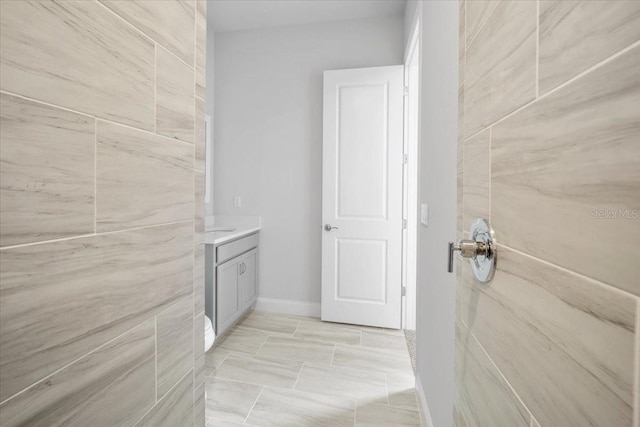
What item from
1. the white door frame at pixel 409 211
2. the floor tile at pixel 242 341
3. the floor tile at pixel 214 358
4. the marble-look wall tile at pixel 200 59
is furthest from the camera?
the white door frame at pixel 409 211

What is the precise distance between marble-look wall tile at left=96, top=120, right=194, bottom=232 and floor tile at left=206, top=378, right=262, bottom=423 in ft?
4.09

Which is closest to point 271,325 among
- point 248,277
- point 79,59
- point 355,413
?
point 248,277

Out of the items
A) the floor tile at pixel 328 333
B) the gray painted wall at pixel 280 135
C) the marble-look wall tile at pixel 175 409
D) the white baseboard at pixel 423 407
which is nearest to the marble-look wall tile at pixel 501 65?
the marble-look wall tile at pixel 175 409

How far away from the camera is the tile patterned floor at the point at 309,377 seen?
1661mm

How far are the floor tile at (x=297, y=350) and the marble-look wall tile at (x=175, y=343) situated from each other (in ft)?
4.46

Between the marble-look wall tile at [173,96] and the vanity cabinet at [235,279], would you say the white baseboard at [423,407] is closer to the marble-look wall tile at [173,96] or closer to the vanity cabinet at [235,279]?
the vanity cabinet at [235,279]

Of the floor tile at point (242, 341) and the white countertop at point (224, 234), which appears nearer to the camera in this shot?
the white countertop at point (224, 234)

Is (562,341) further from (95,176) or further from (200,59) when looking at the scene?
(200,59)

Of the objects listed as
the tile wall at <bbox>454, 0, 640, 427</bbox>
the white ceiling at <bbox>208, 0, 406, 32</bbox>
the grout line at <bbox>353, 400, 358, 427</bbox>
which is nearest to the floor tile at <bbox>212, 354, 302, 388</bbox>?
the grout line at <bbox>353, 400, 358, 427</bbox>

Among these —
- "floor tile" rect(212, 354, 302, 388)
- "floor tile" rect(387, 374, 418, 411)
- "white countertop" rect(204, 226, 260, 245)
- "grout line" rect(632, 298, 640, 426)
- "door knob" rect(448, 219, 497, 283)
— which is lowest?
"floor tile" rect(387, 374, 418, 411)

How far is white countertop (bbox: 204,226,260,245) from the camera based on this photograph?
2246mm

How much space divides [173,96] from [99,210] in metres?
0.40

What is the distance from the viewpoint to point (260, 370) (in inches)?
81.4

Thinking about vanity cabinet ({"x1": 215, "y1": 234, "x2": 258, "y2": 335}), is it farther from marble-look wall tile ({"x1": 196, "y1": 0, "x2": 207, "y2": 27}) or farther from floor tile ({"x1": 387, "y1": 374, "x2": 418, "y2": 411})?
marble-look wall tile ({"x1": 196, "y1": 0, "x2": 207, "y2": 27})
